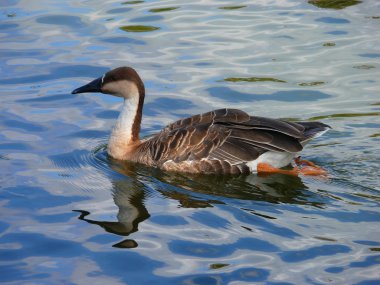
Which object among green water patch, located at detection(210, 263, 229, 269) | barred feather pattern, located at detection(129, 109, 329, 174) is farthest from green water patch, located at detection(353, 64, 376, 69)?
green water patch, located at detection(210, 263, 229, 269)

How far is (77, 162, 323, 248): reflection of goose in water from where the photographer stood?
9.70m

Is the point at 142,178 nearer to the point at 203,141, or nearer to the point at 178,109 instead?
Answer: the point at 203,141

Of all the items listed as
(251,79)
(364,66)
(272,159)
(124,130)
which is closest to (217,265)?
(272,159)

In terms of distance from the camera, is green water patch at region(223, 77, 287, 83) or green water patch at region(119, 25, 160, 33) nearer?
green water patch at region(223, 77, 287, 83)

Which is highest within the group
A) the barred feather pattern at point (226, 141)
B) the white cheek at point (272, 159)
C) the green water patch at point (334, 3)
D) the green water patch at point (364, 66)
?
the green water patch at point (334, 3)

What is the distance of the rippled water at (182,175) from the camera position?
842 cm

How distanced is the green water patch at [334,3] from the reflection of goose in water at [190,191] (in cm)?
775

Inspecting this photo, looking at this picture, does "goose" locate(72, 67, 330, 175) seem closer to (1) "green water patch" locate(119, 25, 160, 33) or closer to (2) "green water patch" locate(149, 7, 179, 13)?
(1) "green water patch" locate(119, 25, 160, 33)

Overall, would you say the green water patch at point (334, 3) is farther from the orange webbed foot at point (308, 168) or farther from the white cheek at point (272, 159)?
the white cheek at point (272, 159)

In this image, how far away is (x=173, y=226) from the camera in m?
9.24

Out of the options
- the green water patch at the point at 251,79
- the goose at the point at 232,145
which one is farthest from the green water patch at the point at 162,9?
the goose at the point at 232,145

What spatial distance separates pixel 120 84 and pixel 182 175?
5.63 ft

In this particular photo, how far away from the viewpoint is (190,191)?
1035 centimetres

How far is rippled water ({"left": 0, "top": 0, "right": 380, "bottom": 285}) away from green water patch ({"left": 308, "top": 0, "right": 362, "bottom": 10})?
0.22 feet
